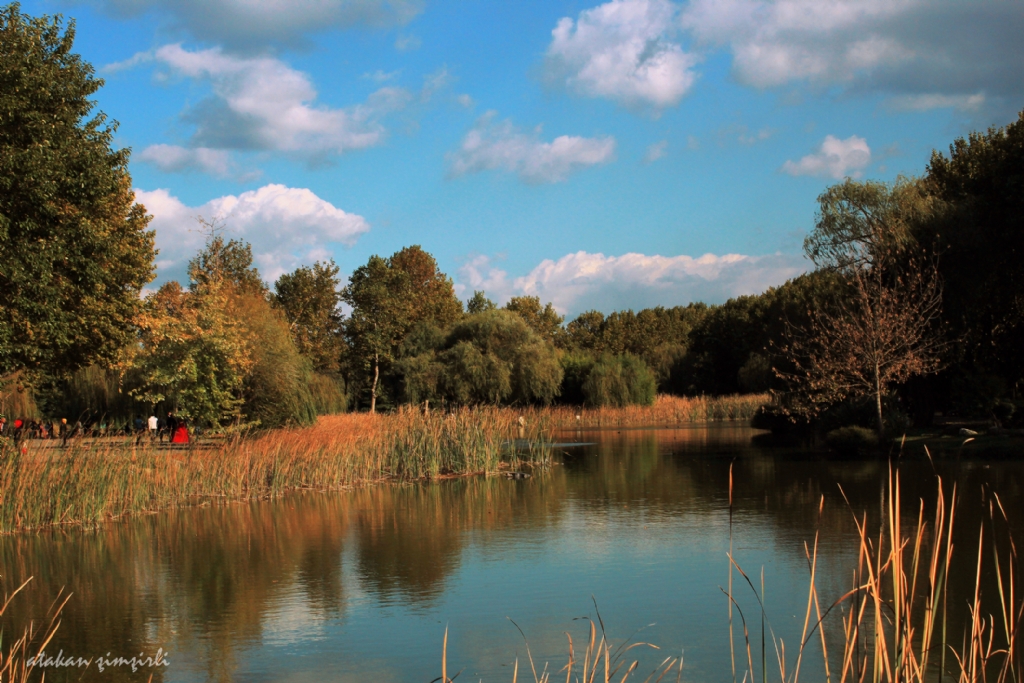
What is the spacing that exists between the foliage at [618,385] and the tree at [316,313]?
1650 cm

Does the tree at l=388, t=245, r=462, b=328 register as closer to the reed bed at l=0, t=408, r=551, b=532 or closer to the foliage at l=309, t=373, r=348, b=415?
the foliage at l=309, t=373, r=348, b=415

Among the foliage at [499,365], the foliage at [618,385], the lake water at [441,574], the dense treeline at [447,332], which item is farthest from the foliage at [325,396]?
the lake water at [441,574]

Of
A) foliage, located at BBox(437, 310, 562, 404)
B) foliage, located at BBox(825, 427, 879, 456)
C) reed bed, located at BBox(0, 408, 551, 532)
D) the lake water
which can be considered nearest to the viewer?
the lake water

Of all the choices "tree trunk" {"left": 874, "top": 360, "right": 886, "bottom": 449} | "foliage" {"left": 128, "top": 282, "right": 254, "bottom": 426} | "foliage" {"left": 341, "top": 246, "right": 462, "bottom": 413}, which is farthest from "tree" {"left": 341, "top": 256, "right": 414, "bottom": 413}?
"tree trunk" {"left": 874, "top": 360, "right": 886, "bottom": 449}

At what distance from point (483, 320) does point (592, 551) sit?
3256cm

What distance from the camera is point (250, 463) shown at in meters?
16.5

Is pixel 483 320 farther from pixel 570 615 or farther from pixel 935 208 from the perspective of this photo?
pixel 570 615

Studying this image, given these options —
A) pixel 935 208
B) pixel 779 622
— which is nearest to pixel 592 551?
pixel 779 622

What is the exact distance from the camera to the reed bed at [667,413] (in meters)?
39.6

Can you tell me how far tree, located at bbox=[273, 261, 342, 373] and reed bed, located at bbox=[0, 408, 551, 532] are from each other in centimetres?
3088

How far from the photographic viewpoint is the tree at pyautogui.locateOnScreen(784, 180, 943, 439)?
21172 mm

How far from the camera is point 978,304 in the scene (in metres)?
24.1

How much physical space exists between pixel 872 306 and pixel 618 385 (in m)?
20.0

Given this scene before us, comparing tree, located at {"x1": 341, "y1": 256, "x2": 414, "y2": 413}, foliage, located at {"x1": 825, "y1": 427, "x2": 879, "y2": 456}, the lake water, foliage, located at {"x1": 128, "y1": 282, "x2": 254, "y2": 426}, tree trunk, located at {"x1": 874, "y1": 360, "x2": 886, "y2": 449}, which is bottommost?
the lake water
